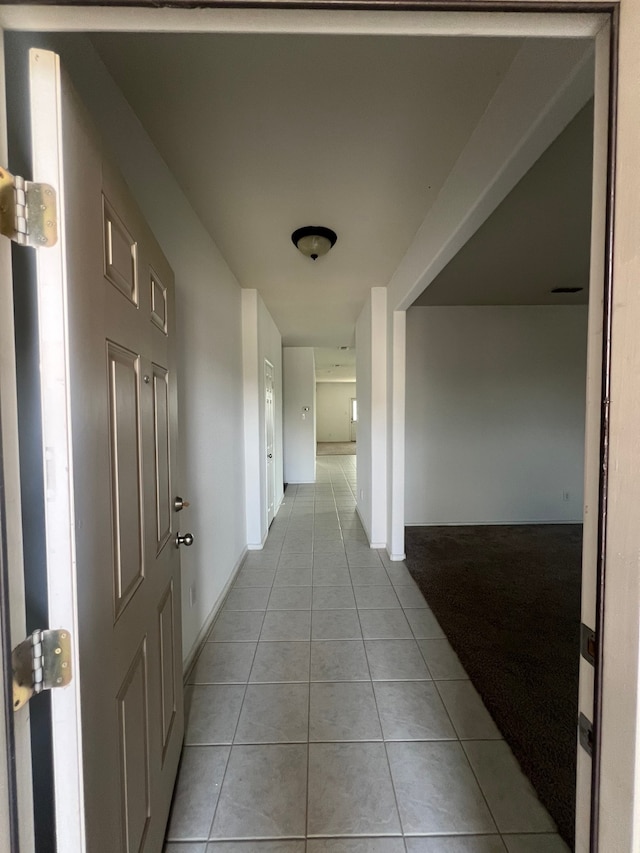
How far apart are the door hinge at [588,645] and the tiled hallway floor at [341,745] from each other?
1134mm

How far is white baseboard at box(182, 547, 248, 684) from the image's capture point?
1.93 meters

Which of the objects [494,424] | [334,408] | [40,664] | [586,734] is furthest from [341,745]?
[334,408]

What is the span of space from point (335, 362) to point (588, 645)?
850cm

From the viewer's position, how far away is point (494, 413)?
4391 mm

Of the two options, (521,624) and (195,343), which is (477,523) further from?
(195,343)

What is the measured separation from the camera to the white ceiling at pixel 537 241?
1.74 metres

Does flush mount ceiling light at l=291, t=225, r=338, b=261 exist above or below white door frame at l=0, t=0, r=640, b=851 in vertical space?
above

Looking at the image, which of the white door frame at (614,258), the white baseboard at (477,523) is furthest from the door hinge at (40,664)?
the white baseboard at (477,523)

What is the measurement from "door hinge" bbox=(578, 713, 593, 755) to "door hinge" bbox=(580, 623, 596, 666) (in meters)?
0.10

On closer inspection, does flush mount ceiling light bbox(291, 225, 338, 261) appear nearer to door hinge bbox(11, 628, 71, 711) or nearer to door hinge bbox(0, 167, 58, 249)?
door hinge bbox(0, 167, 58, 249)

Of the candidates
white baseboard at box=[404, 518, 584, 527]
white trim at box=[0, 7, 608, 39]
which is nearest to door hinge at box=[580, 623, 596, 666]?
white trim at box=[0, 7, 608, 39]

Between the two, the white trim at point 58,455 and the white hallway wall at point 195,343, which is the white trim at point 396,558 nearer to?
the white hallway wall at point 195,343

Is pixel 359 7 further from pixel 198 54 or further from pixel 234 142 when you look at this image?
pixel 234 142

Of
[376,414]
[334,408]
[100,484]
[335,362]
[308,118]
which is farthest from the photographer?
[334,408]
